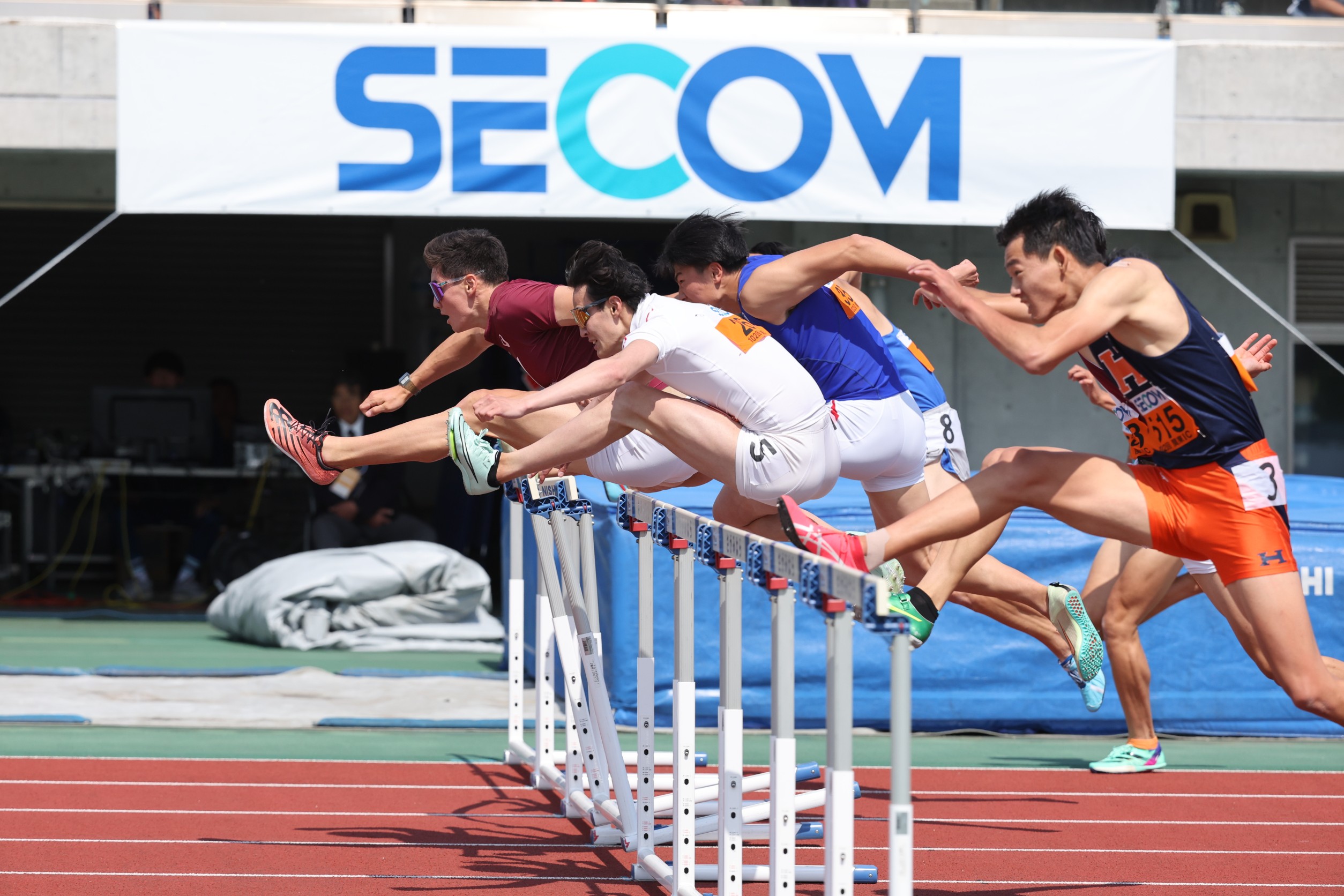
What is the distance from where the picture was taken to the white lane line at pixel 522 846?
18.1 ft

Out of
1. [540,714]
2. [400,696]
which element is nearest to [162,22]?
[400,696]

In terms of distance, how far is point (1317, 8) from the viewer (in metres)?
11.1

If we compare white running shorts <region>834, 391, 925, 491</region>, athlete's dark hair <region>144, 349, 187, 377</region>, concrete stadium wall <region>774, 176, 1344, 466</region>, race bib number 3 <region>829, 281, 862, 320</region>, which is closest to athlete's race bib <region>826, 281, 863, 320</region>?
race bib number 3 <region>829, 281, 862, 320</region>

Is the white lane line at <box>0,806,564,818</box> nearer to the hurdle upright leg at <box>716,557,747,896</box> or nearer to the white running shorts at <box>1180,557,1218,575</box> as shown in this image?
the hurdle upright leg at <box>716,557,747,896</box>

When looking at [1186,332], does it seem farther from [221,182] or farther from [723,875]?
[221,182]

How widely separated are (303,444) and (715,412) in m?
1.57

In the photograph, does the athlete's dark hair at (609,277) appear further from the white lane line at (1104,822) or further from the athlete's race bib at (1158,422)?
the white lane line at (1104,822)

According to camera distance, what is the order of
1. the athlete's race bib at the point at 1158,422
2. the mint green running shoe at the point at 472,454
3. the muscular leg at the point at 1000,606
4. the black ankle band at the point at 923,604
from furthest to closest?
the muscular leg at the point at 1000,606, the mint green running shoe at the point at 472,454, the black ankle band at the point at 923,604, the athlete's race bib at the point at 1158,422

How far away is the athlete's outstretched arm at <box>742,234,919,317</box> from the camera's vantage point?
15.8 ft

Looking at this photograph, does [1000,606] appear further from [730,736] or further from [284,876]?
[284,876]

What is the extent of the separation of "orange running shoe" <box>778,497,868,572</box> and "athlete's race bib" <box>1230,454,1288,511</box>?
1.12 meters

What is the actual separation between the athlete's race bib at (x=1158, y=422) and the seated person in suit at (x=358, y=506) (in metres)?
7.99

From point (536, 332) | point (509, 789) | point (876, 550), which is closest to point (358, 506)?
point (509, 789)

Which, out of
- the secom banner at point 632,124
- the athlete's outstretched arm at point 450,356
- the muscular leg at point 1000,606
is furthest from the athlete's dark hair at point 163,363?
the muscular leg at point 1000,606
